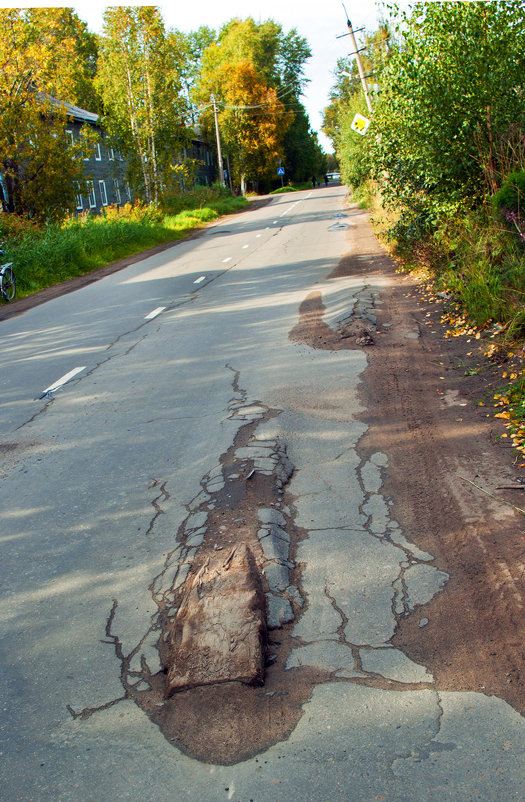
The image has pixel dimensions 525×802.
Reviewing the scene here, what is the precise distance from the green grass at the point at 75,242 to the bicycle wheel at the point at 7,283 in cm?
46

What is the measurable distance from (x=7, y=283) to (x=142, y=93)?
21.9m

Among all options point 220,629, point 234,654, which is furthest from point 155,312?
point 234,654

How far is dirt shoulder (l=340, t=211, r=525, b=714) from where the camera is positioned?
299 centimetres

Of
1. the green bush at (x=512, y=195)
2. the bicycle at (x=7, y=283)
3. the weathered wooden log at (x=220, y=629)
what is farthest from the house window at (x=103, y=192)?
the weathered wooden log at (x=220, y=629)

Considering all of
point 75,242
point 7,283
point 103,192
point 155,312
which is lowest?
point 155,312

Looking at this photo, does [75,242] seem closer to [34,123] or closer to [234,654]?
[34,123]

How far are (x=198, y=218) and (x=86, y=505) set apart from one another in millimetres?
32562

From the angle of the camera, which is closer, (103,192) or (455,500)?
(455,500)

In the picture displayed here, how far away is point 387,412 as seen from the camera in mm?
5969

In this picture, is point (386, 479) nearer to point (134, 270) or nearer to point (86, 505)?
point (86, 505)

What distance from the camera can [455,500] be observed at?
14.2ft

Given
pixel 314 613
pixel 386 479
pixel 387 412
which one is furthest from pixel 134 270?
pixel 314 613

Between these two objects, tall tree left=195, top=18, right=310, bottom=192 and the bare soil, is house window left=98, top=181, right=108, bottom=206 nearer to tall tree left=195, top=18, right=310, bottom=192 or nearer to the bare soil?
tall tree left=195, top=18, right=310, bottom=192

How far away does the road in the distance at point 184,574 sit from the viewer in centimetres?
249
